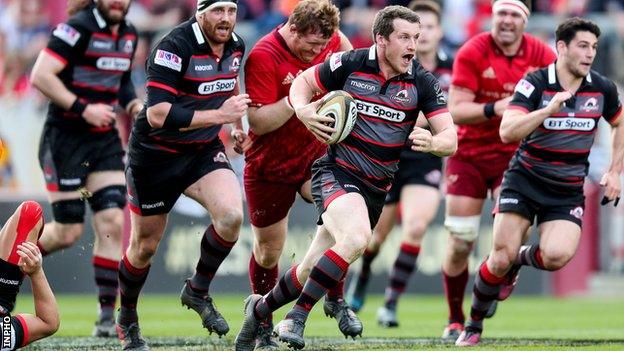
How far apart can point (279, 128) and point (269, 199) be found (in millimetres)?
581

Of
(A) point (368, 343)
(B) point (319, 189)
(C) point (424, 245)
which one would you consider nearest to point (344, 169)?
(B) point (319, 189)

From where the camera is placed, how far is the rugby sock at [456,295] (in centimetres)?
1154

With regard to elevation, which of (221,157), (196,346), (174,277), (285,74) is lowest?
(174,277)

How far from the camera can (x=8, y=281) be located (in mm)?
8289

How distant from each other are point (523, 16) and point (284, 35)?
2.66m

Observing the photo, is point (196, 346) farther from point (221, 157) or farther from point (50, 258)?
point (50, 258)

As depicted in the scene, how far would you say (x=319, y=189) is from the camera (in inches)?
348

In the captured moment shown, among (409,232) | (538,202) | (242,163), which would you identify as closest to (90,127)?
(409,232)

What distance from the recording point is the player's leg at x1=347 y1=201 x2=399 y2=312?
1312 cm

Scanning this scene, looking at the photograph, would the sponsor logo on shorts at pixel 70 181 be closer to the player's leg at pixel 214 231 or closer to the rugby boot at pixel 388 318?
the player's leg at pixel 214 231

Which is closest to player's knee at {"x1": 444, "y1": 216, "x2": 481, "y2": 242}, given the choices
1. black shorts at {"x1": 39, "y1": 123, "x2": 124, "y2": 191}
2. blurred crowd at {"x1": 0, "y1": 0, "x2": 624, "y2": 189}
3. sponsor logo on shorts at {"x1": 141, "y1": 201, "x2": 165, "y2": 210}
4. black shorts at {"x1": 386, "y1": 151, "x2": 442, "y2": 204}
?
black shorts at {"x1": 386, "y1": 151, "x2": 442, "y2": 204}

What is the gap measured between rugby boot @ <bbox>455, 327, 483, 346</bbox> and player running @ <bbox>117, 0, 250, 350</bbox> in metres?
1.95

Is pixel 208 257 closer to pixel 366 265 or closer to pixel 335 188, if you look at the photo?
pixel 335 188

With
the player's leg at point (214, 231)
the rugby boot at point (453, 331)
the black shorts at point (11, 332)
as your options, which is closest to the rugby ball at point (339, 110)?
the player's leg at point (214, 231)
